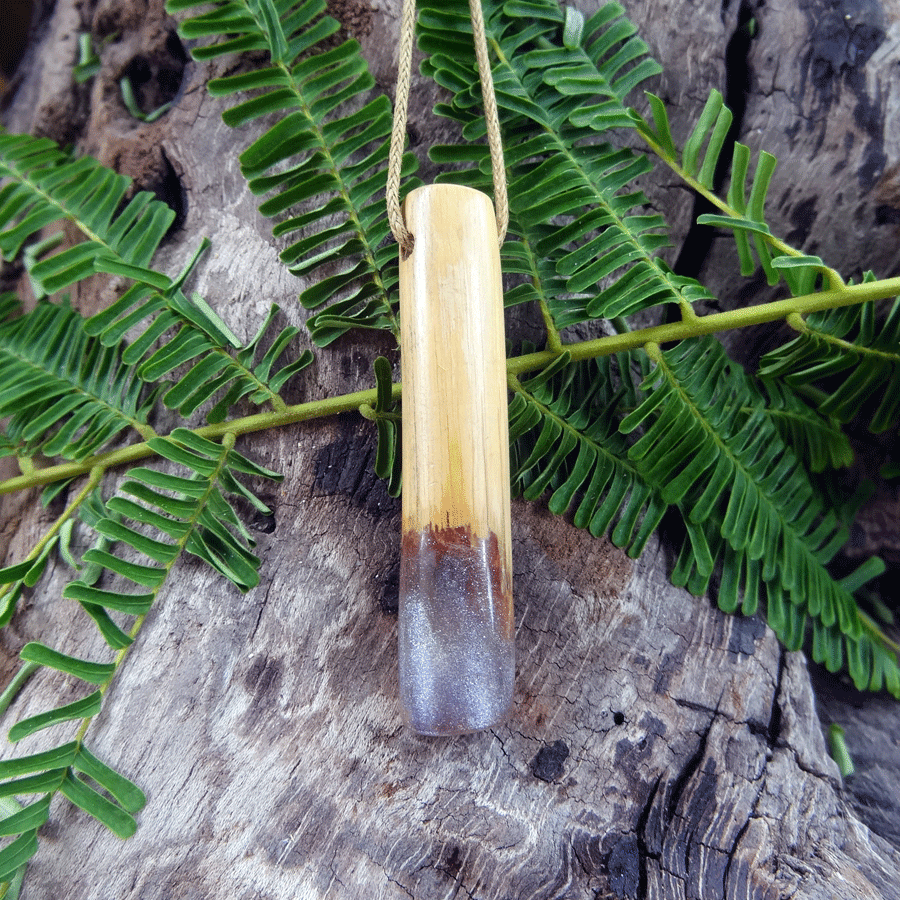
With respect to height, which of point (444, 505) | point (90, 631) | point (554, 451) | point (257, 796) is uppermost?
point (444, 505)

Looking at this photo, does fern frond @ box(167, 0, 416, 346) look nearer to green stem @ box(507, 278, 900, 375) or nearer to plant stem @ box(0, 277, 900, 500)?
plant stem @ box(0, 277, 900, 500)

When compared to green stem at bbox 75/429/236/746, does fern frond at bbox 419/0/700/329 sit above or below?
above

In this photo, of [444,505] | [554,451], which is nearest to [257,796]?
[444,505]

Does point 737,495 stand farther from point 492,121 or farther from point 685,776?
point 492,121

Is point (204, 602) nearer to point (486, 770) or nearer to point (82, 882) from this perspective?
point (82, 882)

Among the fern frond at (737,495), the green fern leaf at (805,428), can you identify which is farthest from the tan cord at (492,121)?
the green fern leaf at (805,428)

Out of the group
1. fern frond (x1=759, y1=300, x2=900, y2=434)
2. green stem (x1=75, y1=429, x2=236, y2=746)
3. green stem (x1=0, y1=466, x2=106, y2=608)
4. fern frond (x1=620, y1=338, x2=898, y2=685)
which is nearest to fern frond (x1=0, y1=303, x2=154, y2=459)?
green stem (x1=0, y1=466, x2=106, y2=608)
